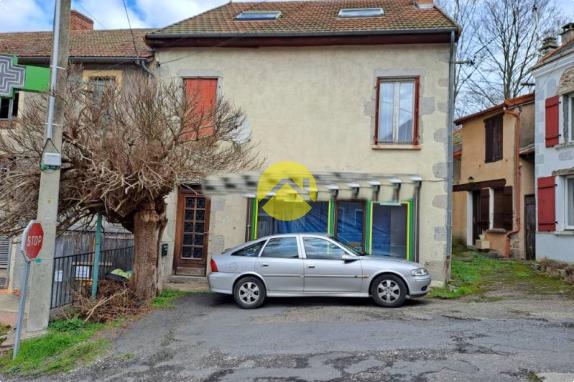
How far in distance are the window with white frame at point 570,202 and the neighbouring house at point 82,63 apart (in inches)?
465

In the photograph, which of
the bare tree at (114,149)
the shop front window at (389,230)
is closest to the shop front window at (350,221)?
the shop front window at (389,230)

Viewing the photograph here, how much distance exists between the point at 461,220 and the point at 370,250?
33.9 ft

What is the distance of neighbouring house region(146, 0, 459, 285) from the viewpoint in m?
10.8

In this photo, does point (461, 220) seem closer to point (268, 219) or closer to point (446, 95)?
point (446, 95)

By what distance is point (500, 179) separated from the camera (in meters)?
16.5

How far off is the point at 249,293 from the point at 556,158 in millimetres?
9737

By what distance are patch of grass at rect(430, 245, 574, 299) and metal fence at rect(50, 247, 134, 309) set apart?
6997 mm

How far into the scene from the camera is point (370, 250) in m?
10.9

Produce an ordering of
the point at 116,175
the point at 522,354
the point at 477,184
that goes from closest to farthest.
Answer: the point at 522,354 → the point at 116,175 → the point at 477,184

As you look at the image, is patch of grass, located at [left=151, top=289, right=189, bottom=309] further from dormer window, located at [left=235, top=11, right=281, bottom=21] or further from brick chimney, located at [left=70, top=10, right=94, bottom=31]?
brick chimney, located at [left=70, top=10, right=94, bottom=31]

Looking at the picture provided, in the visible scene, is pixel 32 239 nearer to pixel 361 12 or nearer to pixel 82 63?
pixel 82 63

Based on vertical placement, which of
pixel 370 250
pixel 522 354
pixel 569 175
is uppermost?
pixel 569 175

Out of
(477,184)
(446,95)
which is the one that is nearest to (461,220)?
(477,184)

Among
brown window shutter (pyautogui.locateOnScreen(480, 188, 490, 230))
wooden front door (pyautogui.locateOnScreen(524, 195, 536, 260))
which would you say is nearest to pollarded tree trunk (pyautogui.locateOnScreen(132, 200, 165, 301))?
wooden front door (pyautogui.locateOnScreen(524, 195, 536, 260))
